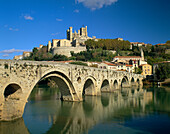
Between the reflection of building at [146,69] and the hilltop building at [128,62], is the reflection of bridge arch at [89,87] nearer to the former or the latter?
the hilltop building at [128,62]

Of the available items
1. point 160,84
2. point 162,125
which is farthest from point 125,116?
point 160,84

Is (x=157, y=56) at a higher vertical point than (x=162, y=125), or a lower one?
higher

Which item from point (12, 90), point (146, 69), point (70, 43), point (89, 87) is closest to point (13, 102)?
point (12, 90)

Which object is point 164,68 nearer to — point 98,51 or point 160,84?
point 160,84

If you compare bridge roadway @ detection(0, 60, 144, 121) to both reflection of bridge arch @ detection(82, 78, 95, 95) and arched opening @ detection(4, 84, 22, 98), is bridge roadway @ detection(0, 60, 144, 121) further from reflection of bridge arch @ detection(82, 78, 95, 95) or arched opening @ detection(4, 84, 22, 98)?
reflection of bridge arch @ detection(82, 78, 95, 95)

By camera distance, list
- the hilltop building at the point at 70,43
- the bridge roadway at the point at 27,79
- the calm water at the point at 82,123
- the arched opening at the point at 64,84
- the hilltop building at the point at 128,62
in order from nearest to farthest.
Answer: the calm water at the point at 82,123, the bridge roadway at the point at 27,79, the arched opening at the point at 64,84, the hilltop building at the point at 128,62, the hilltop building at the point at 70,43

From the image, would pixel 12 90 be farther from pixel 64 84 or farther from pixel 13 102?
pixel 64 84

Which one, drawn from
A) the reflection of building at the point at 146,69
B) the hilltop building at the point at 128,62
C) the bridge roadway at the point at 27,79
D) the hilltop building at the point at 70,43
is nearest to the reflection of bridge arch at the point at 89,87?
the bridge roadway at the point at 27,79

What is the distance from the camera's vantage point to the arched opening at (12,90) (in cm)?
1355

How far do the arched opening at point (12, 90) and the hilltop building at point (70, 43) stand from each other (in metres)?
57.9

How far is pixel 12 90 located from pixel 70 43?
241 feet

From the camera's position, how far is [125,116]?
1591 cm

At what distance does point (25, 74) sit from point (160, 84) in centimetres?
3933

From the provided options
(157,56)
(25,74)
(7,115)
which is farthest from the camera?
(157,56)
